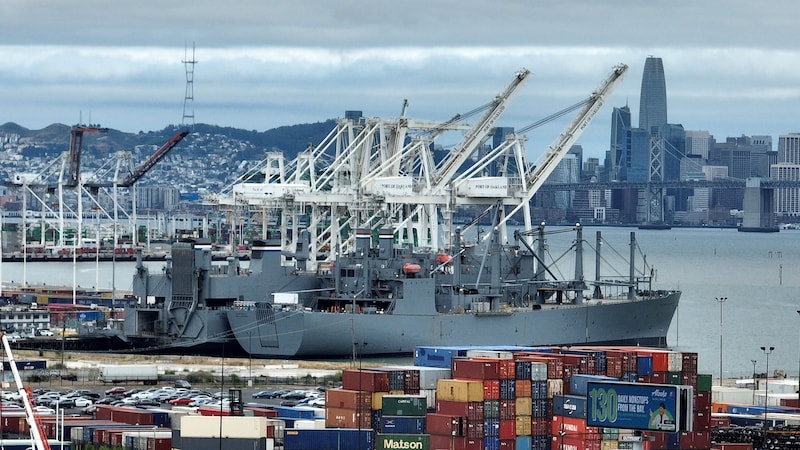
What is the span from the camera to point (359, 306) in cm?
7975

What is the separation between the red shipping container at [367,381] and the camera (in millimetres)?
48344

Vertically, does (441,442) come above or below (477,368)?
below

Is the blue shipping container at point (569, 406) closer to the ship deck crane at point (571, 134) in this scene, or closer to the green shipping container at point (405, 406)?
the green shipping container at point (405, 406)

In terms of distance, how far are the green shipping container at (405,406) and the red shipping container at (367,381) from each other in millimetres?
1057

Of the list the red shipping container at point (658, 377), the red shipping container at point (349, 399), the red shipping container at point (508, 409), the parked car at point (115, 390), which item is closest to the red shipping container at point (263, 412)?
the red shipping container at point (349, 399)

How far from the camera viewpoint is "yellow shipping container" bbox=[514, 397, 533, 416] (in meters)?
47.6

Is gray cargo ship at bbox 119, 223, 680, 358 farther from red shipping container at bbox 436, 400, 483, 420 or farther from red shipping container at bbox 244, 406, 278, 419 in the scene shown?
red shipping container at bbox 436, 400, 483, 420

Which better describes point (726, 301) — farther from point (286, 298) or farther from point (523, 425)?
point (523, 425)

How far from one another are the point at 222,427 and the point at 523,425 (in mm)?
7739

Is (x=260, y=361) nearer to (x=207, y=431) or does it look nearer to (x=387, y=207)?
(x=387, y=207)

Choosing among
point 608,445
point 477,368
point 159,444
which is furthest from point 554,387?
point 159,444

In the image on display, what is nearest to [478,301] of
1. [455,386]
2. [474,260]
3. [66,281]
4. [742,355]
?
[474,260]

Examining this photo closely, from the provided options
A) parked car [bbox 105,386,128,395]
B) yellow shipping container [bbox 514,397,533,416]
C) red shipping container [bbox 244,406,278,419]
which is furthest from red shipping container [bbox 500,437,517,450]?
parked car [bbox 105,386,128,395]

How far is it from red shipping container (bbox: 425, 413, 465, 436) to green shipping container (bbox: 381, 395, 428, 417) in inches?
13.1
